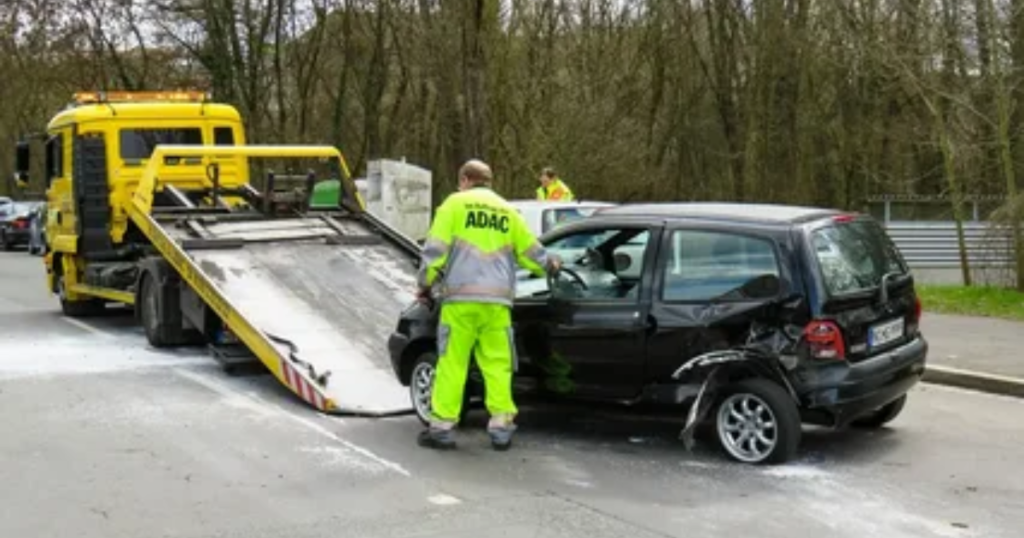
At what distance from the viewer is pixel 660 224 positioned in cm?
752

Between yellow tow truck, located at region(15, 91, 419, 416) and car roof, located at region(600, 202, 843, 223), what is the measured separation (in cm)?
234

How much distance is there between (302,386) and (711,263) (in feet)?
10.7

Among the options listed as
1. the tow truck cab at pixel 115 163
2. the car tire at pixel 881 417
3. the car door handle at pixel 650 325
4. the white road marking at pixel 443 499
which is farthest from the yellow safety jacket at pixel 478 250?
the tow truck cab at pixel 115 163

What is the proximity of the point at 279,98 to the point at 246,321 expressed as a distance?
27.1 m

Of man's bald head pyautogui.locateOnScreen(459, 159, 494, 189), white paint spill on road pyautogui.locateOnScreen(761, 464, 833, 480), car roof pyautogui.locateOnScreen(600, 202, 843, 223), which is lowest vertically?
white paint spill on road pyautogui.locateOnScreen(761, 464, 833, 480)

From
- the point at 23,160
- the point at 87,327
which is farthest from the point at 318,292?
the point at 23,160

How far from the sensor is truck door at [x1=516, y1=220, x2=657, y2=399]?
743cm

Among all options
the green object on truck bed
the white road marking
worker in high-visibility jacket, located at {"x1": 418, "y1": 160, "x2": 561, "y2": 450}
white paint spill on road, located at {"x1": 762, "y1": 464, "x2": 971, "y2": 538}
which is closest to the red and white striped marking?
worker in high-visibility jacket, located at {"x1": 418, "y1": 160, "x2": 561, "y2": 450}

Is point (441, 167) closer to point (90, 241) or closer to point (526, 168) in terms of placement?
point (526, 168)

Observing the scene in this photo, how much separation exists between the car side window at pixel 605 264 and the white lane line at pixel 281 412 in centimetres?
158

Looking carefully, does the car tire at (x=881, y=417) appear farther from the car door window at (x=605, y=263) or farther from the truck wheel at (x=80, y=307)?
the truck wheel at (x=80, y=307)

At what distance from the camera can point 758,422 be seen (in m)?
7.10

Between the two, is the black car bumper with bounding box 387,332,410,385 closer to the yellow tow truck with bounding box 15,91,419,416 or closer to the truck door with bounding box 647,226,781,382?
the yellow tow truck with bounding box 15,91,419,416

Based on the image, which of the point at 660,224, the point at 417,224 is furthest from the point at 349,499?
the point at 417,224
